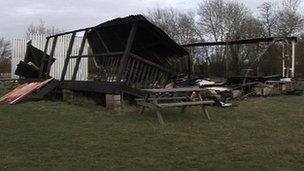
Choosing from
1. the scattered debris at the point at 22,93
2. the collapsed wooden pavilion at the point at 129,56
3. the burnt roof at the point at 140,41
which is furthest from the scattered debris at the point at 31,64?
the burnt roof at the point at 140,41

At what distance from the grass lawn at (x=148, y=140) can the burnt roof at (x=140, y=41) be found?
2.29m

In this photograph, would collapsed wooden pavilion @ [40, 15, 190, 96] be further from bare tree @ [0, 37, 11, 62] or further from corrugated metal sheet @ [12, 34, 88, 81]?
bare tree @ [0, 37, 11, 62]

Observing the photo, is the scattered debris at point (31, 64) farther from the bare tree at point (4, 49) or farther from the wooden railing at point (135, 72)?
the bare tree at point (4, 49)

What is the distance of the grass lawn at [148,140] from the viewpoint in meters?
7.05

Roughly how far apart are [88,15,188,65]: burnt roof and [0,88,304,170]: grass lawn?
2286mm

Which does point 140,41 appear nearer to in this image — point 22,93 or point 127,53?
point 127,53

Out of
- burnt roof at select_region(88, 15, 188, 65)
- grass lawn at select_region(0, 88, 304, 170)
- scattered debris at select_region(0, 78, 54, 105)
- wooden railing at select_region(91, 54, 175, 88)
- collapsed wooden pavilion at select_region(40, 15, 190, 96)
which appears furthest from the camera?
scattered debris at select_region(0, 78, 54, 105)

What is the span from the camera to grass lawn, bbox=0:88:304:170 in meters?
7.05

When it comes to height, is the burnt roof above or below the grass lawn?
above

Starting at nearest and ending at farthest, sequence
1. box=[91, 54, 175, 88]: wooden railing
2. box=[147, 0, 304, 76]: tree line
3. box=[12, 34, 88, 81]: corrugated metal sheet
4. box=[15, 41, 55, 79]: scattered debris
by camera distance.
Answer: box=[91, 54, 175, 88]: wooden railing → box=[15, 41, 55, 79]: scattered debris → box=[12, 34, 88, 81]: corrugated metal sheet → box=[147, 0, 304, 76]: tree line

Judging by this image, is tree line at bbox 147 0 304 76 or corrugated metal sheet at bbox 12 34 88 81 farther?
tree line at bbox 147 0 304 76

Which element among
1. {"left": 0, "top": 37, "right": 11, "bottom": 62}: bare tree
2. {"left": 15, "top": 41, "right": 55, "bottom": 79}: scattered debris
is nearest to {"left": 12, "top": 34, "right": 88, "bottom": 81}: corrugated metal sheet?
{"left": 15, "top": 41, "right": 55, "bottom": 79}: scattered debris

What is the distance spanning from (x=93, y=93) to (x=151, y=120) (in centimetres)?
411

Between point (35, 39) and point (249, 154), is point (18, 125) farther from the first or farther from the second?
point (35, 39)
